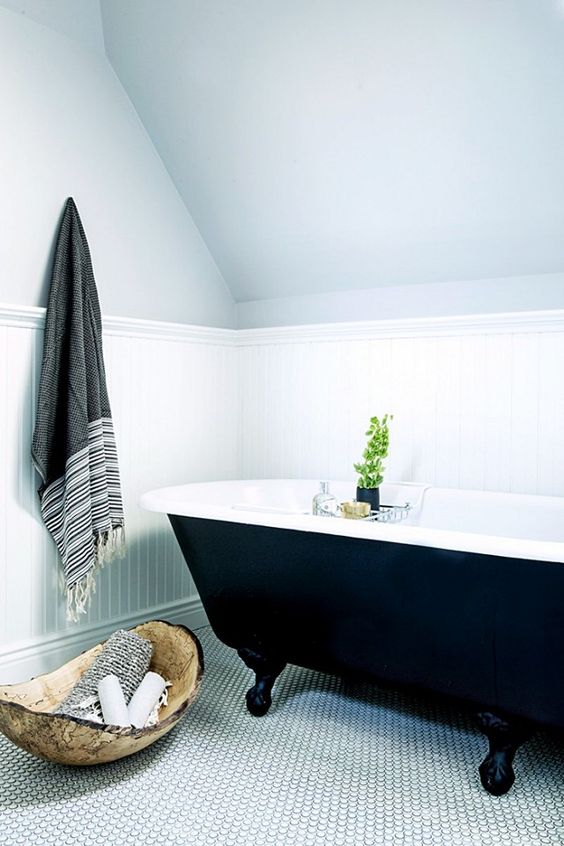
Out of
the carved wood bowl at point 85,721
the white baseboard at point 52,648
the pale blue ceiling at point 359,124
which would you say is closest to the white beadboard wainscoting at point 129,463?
the white baseboard at point 52,648

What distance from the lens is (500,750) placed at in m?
1.72

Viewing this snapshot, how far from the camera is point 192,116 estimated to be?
2.71 m

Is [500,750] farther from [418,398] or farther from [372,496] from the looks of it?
[418,398]

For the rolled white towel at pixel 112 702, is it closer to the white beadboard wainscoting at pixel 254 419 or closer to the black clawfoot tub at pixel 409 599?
the black clawfoot tub at pixel 409 599

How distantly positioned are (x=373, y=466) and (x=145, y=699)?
3.46ft

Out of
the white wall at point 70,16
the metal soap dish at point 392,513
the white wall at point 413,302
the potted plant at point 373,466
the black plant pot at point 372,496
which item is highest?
the white wall at point 70,16

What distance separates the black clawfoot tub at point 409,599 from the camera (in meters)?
1.63

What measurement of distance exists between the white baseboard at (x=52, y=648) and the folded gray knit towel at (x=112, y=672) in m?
0.35

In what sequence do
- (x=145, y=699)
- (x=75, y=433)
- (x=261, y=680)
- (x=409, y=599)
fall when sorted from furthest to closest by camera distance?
(x=75, y=433)
(x=261, y=680)
(x=145, y=699)
(x=409, y=599)

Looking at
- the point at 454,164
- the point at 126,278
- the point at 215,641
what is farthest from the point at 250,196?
the point at 215,641

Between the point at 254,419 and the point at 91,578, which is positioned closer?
the point at 91,578

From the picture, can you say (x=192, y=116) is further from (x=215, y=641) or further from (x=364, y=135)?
(x=215, y=641)

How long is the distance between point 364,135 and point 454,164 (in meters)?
0.32

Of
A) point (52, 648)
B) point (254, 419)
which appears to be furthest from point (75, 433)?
point (254, 419)
